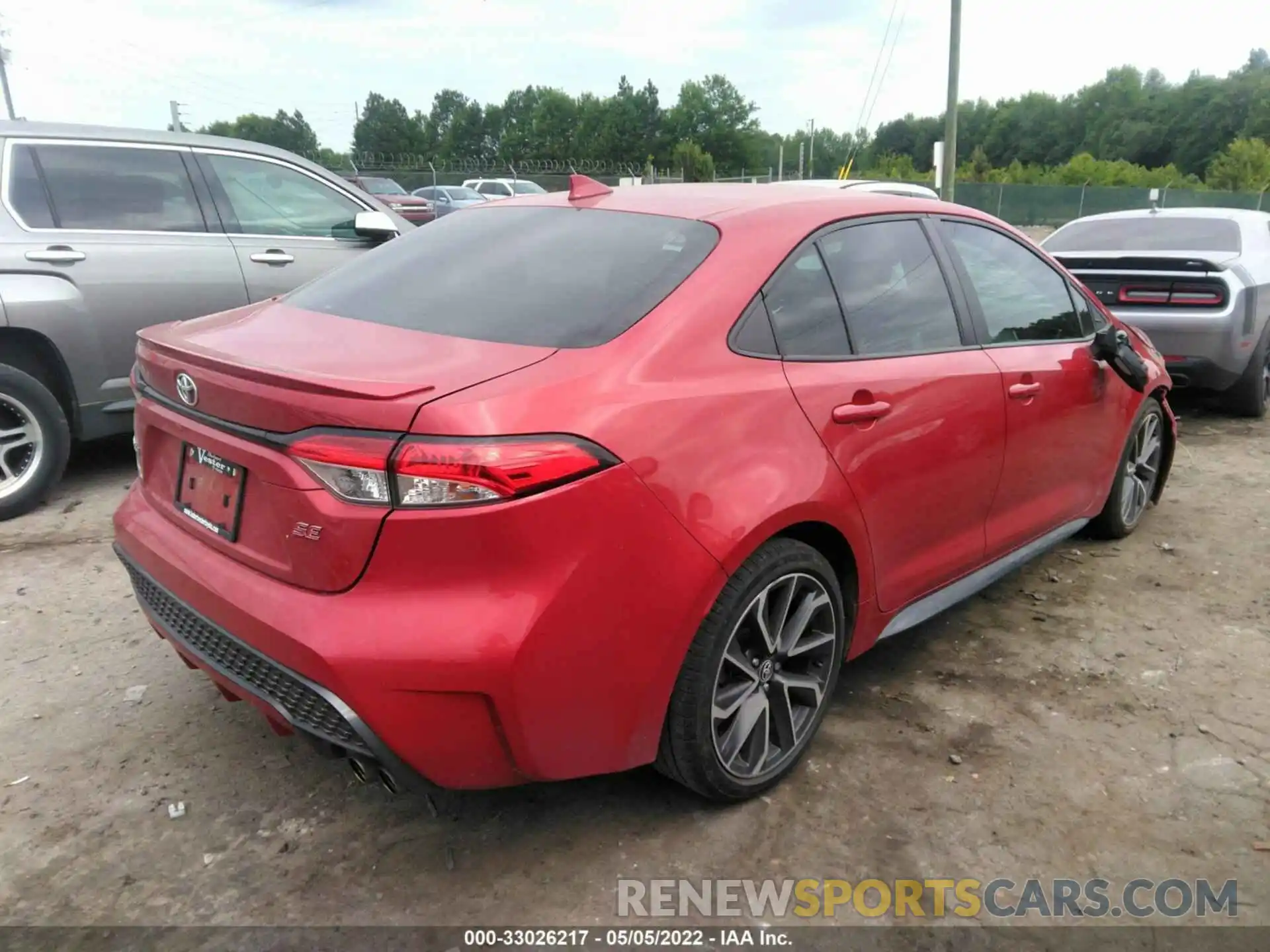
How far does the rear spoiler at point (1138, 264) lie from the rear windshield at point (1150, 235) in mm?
368

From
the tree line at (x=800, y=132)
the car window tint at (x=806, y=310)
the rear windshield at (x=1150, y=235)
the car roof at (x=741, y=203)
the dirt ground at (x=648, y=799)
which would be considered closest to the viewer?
the dirt ground at (x=648, y=799)

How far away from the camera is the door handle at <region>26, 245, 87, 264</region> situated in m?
4.79

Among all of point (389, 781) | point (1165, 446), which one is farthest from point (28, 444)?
point (1165, 446)

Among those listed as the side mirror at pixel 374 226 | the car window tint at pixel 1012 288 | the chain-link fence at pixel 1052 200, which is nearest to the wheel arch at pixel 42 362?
the side mirror at pixel 374 226

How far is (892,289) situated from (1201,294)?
14.9 ft

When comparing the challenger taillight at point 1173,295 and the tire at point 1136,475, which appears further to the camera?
the challenger taillight at point 1173,295

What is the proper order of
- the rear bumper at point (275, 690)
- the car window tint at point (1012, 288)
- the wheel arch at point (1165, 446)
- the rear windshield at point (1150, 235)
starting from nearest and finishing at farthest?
the rear bumper at point (275, 690) → the car window tint at point (1012, 288) → the wheel arch at point (1165, 446) → the rear windshield at point (1150, 235)

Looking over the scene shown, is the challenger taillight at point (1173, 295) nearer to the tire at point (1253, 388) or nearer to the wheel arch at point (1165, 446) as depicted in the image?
the tire at point (1253, 388)

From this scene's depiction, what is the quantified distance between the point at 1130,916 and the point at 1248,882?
36cm

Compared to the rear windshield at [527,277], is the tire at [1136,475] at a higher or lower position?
lower

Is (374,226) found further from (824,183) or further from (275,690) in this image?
(824,183)

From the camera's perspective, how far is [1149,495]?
488cm

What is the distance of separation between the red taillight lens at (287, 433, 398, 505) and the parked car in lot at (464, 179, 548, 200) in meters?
27.0

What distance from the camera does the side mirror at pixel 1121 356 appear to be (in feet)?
12.9
